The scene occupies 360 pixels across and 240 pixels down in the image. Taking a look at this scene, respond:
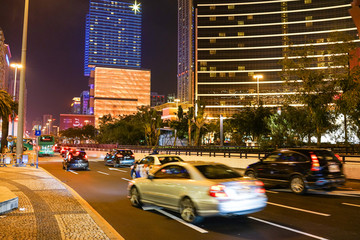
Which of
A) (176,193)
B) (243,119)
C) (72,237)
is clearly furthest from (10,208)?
(243,119)

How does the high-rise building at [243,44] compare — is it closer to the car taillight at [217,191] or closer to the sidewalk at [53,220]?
the sidewalk at [53,220]

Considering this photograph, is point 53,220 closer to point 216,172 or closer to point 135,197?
point 135,197

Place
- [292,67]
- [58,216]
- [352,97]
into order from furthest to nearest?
[292,67] → [352,97] → [58,216]

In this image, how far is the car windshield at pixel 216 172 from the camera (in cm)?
772

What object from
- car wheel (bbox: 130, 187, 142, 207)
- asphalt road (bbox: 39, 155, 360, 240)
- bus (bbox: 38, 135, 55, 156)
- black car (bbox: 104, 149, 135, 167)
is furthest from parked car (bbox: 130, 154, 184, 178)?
bus (bbox: 38, 135, 55, 156)

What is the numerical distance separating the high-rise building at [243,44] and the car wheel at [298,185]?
367ft

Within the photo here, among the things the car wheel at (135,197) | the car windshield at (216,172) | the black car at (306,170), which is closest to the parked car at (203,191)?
the car windshield at (216,172)

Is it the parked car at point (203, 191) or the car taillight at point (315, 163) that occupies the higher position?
the car taillight at point (315, 163)

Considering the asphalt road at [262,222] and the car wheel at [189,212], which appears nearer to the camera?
the asphalt road at [262,222]

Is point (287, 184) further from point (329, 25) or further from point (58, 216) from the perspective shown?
point (329, 25)

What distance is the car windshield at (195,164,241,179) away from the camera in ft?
25.3

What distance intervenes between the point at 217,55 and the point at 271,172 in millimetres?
118447

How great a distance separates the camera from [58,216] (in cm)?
780

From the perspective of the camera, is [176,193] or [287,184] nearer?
[176,193]
